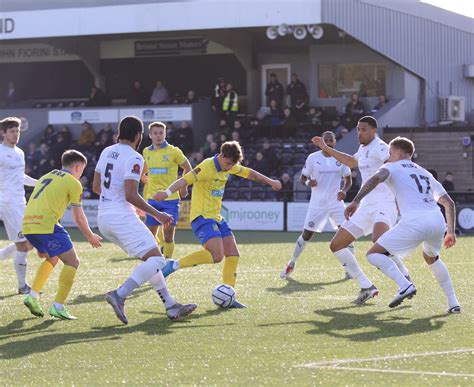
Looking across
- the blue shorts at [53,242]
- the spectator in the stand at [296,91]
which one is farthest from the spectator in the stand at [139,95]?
the blue shorts at [53,242]

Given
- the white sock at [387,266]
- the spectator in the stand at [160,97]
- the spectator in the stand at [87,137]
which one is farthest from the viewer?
the spectator in the stand at [160,97]

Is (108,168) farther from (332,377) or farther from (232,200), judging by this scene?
(232,200)

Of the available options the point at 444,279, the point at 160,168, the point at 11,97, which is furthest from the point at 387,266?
the point at 11,97

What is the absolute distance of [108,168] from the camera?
10.7 m

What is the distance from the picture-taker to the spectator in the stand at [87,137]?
34812 millimetres

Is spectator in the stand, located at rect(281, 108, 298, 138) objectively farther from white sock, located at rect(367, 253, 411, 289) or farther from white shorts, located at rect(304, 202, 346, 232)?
white sock, located at rect(367, 253, 411, 289)

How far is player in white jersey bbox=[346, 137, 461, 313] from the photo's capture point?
11.1 meters

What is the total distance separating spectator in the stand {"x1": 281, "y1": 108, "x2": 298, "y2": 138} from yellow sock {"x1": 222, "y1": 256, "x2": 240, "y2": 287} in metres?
21.4

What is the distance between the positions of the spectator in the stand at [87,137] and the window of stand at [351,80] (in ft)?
26.4

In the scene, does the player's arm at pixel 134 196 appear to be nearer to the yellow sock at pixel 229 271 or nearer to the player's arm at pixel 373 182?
the yellow sock at pixel 229 271

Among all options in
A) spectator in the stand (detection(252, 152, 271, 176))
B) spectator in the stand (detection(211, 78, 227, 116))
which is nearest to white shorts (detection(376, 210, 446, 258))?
spectator in the stand (detection(252, 152, 271, 176))

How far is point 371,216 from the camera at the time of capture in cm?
1316

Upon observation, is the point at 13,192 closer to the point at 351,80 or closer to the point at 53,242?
the point at 53,242

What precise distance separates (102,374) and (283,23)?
26.3 meters
